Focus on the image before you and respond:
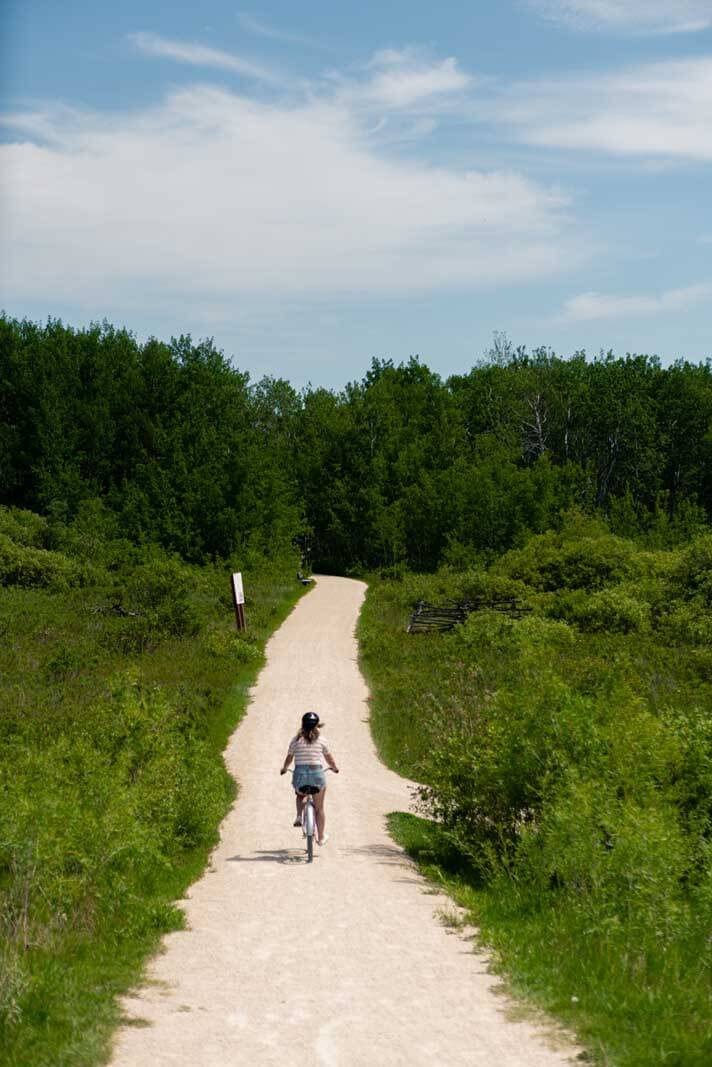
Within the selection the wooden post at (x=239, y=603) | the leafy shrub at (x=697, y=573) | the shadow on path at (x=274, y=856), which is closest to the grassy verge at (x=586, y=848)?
the shadow on path at (x=274, y=856)

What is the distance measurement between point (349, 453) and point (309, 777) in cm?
6685

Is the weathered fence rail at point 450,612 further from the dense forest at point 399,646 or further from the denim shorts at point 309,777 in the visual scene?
the denim shorts at point 309,777

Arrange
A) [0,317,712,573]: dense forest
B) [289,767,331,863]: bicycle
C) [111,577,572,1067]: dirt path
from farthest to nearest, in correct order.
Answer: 1. [0,317,712,573]: dense forest
2. [289,767,331,863]: bicycle
3. [111,577,572,1067]: dirt path

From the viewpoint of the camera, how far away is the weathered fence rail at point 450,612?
42094 mm

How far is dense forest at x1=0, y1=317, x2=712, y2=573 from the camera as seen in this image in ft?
229

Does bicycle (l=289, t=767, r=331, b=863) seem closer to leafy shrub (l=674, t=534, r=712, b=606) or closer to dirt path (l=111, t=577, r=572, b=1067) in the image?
dirt path (l=111, t=577, r=572, b=1067)

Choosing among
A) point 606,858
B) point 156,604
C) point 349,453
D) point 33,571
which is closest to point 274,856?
point 606,858

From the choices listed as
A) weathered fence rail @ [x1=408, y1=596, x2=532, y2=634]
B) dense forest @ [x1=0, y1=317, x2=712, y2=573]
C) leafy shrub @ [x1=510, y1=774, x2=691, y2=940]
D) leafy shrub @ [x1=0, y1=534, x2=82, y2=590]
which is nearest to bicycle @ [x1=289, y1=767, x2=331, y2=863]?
leafy shrub @ [x1=510, y1=774, x2=691, y2=940]

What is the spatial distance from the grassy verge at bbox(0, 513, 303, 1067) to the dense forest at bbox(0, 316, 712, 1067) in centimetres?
5

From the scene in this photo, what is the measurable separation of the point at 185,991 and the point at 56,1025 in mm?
1278

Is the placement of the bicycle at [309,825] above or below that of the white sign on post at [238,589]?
below

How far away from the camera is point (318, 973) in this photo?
9.31m

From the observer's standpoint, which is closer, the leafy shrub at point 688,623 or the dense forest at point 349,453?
the leafy shrub at point 688,623

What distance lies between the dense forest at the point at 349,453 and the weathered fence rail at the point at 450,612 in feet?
74.9
